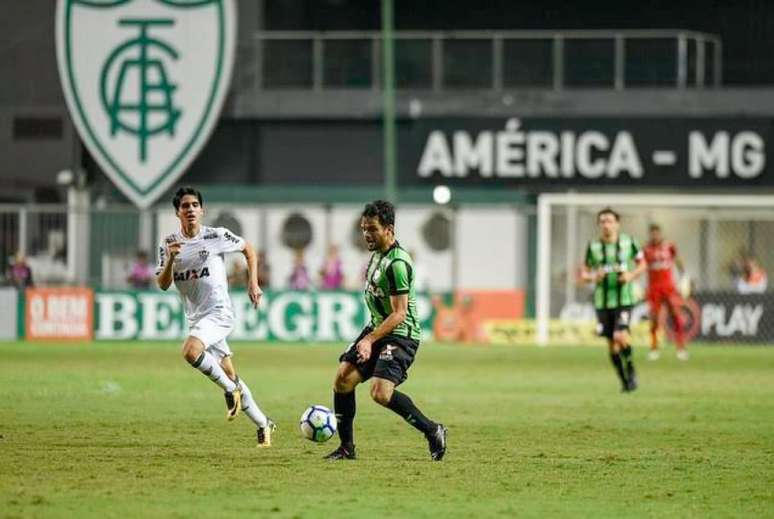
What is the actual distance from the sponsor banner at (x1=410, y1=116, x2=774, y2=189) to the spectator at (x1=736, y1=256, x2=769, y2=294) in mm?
4570

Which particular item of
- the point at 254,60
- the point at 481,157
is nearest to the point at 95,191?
the point at 254,60

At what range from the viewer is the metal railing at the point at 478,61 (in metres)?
41.5

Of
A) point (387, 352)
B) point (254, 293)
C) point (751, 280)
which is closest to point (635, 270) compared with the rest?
point (254, 293)

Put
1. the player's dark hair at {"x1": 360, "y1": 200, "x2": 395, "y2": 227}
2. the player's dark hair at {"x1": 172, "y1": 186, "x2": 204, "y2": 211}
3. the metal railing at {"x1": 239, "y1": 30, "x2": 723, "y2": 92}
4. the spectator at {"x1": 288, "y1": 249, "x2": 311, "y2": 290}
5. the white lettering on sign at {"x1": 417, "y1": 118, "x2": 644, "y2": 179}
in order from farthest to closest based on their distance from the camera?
the white lettering on sign at {"x1": 417, "y1": 118, "x2": 644, "y2": 179} < the metal railing at {"x1": 239, "y1": 30, "x2": 723, "y2": 92} < the spectator at {"x1": 288, "y1": 249, "x2": 311, "y2": 290} < the player's dark hair at {"x1": 172, "y1": 186, "x2": 204, "y2": 211} < the player's dark hair at {"x1": 360, "y1": 200, "x2": 395, "y2": 227}

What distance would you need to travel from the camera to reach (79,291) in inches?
1467

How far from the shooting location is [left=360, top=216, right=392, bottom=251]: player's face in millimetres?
13133

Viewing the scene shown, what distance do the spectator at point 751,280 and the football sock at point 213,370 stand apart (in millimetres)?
23946

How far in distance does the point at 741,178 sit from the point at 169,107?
13402 mm

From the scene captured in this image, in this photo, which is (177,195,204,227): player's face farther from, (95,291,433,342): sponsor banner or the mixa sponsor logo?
(95,291,433,342): sponsor banner

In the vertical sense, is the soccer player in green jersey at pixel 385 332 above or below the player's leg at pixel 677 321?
above

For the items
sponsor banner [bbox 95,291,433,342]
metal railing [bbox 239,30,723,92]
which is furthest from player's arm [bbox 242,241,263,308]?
metal railing [bbox 239,30,723,92]

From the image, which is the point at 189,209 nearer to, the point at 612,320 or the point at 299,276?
the point at 612,320

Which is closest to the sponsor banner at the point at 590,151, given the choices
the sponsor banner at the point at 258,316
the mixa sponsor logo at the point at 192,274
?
the sponsor banner at the point at 258,316

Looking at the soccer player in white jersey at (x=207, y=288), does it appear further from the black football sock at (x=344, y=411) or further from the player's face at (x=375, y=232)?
the player's face at (x=375, y=232)
